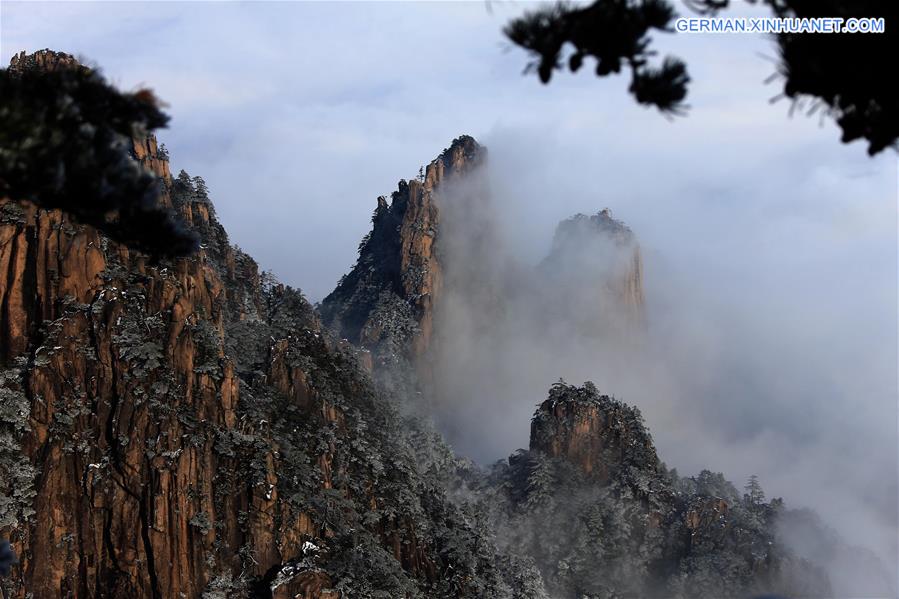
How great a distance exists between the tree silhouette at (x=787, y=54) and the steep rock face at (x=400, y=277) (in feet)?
467

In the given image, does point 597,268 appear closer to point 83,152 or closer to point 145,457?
point 145,457

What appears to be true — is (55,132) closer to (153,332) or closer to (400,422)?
(153,332)

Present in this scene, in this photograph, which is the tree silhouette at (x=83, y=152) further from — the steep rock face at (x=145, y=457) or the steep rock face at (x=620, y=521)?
the steep rock face at (x=620, y=521)

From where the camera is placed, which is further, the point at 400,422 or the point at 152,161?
the point at 400,422

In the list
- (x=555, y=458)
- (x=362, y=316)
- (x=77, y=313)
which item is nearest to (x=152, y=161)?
(x=77, y=313)

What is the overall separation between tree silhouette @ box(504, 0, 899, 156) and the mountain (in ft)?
119

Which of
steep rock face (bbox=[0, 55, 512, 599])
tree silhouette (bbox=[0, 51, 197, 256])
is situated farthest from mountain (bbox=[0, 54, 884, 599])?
tree silhouette (bbox=[0, 51, 197, 256])

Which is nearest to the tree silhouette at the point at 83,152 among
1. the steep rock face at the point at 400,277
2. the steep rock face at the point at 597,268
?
the steep rock face at the point at 400,277

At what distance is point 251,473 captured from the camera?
271 feet

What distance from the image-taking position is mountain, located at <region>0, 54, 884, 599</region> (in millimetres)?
76938

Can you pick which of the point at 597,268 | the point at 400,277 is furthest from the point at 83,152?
the point at 597,268

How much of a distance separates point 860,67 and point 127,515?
6696 cm

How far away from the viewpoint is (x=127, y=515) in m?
77.5

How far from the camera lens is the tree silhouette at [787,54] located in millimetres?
17891
